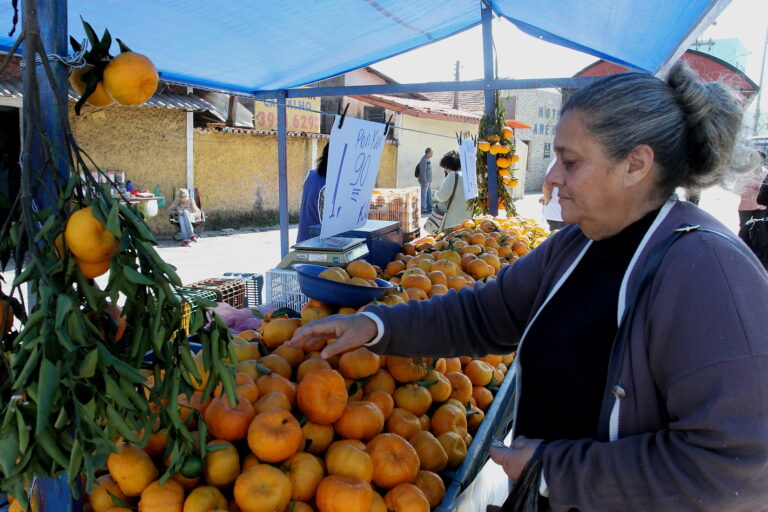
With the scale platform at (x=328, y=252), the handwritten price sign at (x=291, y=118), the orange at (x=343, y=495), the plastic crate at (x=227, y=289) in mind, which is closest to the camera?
the orange at (x=343, y=495)

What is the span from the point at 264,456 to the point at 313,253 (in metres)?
1.58

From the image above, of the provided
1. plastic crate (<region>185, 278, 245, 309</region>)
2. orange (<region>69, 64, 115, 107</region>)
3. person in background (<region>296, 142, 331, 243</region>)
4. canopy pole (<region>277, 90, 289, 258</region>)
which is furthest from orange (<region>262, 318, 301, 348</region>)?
canopy pole (<region>277, 90, 289, 258</region>)

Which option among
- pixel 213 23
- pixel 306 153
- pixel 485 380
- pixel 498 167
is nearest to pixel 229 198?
pixel 306 153

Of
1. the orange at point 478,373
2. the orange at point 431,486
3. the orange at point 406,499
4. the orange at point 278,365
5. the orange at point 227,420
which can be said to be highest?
the orange at point 278,365

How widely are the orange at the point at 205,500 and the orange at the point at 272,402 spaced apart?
247mm

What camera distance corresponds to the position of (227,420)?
1420 mm

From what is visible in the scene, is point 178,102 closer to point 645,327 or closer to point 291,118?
point 291,118

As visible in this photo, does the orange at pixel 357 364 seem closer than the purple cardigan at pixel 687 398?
No

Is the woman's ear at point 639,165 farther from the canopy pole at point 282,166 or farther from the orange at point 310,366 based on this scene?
the canopy pole at point 282,166

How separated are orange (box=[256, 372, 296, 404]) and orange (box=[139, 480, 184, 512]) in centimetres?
40

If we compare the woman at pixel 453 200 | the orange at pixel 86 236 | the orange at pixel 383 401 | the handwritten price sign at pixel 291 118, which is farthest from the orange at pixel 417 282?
the handwritten price sign at pixel 291 118

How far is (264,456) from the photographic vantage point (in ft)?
4.51

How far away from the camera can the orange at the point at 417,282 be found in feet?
8.87

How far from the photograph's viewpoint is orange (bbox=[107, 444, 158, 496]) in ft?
4.19
